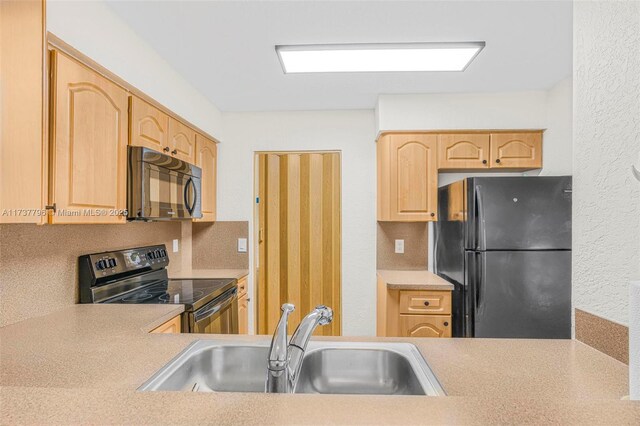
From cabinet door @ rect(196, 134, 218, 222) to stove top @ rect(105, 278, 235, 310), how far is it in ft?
2.06

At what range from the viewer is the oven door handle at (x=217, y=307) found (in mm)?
1980

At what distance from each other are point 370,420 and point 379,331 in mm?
2632

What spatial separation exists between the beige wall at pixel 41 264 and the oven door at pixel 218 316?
0.65 m

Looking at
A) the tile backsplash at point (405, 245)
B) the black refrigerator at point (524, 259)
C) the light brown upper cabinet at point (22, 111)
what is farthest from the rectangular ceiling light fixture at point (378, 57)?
the tile backsplash at point (405, 245)

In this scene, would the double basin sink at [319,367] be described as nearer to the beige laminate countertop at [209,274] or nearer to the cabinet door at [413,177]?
the beige laminate countertop at [209,274]

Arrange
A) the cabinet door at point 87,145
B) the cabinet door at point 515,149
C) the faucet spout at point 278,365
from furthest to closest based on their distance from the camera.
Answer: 1. the cabinet door at point 515,149
2. the cabinet door at point 87,145
3. the faucet spout at point 278,365

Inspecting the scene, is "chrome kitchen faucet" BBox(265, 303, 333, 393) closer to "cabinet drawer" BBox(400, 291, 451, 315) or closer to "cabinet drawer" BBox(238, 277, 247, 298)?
"cabinet drawer" BBox(400, 291, 451, 315)

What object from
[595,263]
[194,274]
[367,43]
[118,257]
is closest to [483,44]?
[367,43]

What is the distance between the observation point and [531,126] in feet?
9.23

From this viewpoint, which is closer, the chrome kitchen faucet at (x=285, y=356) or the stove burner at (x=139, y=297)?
the chrome kitchen faucet at (x=285, y=356)

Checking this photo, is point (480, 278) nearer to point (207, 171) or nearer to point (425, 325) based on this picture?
point (425, 325)

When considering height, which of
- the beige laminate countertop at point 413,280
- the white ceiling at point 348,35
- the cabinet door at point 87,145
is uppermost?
the white ceiling at point 348,35

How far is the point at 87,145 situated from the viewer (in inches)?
61.7

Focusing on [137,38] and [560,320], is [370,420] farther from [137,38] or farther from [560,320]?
[560,320]
